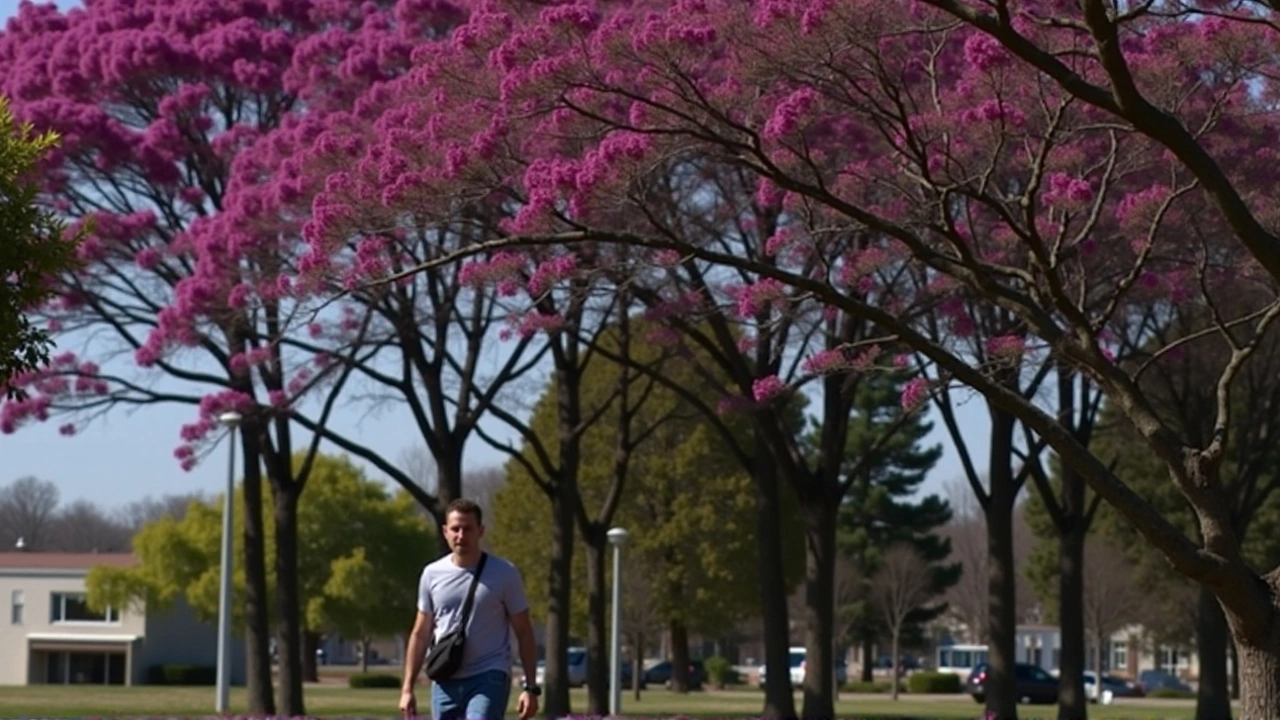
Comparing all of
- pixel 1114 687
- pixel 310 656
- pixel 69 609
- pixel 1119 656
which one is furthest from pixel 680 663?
pixel 1119 656

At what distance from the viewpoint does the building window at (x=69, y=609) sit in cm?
7569

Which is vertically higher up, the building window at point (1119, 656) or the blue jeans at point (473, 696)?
the blue jeans at point (473, 696)

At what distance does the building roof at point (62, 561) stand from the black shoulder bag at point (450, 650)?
217 feet

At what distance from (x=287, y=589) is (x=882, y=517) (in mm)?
42976

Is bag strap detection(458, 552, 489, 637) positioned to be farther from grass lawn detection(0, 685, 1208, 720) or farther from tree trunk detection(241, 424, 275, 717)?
tree trunk detection(241, 424, 275, 717)

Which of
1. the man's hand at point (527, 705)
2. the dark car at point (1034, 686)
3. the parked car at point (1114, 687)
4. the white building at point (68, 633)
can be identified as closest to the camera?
the man's hand at point (527, 705)

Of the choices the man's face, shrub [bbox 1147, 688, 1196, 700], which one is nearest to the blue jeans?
the man's face

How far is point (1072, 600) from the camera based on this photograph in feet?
117

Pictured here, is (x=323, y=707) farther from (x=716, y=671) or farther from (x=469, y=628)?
(x=716, y=671)

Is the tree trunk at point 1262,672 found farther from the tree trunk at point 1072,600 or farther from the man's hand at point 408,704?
the tree trunk at point 1072,600

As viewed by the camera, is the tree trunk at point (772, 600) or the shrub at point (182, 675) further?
the shrub at point (182, 675)

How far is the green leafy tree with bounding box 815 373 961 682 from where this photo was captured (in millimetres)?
72688

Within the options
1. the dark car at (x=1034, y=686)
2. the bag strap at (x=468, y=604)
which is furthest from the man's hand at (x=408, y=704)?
the dark car at (x=1034, y=686)

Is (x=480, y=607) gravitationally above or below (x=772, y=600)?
below
